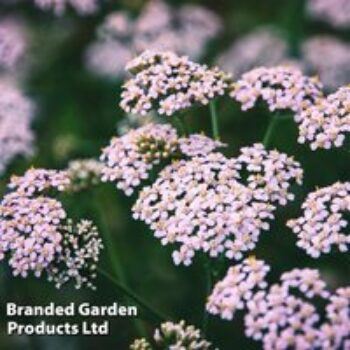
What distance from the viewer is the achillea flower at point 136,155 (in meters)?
4.62

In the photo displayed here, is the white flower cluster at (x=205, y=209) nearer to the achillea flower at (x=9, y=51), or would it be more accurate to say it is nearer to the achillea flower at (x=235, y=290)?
the achillea flower at (x=235, y=290)

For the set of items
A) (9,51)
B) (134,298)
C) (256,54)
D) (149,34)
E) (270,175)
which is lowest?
(134,298)

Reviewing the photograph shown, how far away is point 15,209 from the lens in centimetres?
445

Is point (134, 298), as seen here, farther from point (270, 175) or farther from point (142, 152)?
point (270, 175)

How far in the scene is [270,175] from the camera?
14.6ft

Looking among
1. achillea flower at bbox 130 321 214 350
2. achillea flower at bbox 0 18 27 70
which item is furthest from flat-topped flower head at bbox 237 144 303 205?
achillea flower at bbox 0 18 27 70

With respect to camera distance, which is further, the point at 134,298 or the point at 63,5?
the point at 63,5

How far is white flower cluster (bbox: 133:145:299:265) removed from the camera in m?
4.13

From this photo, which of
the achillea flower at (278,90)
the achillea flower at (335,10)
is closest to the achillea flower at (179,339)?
the achillea flower at (278,90)

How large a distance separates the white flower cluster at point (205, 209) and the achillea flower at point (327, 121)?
0.34 metres

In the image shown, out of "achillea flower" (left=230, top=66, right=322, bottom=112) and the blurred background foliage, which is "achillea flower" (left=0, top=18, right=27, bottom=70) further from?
"achillea flower" (left=230, top=66, right=322, bottom=112)

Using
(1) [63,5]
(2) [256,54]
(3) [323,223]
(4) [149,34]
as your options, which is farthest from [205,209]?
(2) [256,54]

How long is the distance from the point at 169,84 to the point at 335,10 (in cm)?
383

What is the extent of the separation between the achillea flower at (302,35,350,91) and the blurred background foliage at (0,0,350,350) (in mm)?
184
